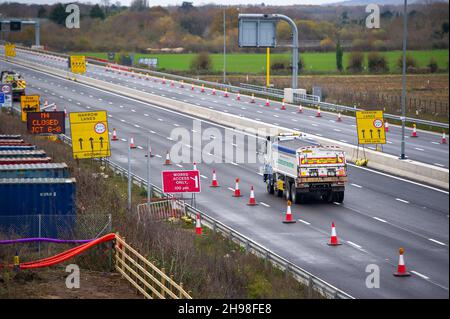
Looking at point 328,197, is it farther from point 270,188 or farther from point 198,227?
point 198,227

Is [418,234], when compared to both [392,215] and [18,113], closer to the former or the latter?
[392,215]

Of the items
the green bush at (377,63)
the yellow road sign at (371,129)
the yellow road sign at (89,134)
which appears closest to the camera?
the yellow road sign at (89,134)

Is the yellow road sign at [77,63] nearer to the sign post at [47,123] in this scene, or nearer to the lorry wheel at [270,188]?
the sign post at [47,123]

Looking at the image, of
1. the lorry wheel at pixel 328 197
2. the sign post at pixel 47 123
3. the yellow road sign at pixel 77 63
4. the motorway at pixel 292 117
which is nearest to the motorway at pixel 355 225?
the lorry wheel at pixel 328 197

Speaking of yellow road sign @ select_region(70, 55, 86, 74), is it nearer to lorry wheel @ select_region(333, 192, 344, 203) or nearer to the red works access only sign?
lorry wheel @ select_region(333, 192, 344, 203)

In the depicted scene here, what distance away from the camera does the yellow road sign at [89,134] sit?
125 feet

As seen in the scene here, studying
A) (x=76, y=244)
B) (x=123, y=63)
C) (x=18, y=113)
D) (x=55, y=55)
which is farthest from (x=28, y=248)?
(x=55, y=55)

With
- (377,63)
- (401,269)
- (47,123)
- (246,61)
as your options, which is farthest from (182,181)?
(246,61)

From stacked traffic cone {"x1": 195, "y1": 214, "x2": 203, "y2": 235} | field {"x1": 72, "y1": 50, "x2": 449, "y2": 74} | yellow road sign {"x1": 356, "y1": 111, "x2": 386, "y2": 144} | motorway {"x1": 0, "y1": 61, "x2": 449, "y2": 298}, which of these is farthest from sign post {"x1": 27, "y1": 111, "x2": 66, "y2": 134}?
field {"x1": 72, "y1": 50, "x2": 449, "y2": 74}

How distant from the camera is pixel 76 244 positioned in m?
26.8

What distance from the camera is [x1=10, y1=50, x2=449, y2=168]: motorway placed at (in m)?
49.1

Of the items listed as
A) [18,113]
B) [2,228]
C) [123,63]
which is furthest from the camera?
[123,63]

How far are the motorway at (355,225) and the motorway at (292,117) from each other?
2486 millimetres
